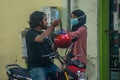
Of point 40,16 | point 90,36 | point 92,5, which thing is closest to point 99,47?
point 90,36

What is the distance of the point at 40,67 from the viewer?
624cm

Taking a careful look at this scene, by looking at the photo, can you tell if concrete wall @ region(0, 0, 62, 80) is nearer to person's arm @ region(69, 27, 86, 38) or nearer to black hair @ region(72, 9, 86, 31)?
black hair @ region(72, 9, 86, 31)

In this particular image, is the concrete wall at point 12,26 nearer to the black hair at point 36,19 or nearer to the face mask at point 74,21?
the face mask at point 74,21

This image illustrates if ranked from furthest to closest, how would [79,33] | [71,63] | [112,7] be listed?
[112,7] < [79,33] < [71,63]

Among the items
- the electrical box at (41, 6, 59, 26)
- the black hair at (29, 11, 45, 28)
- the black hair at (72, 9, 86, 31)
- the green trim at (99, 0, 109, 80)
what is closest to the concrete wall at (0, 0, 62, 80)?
the electrical box at (41, 6, 59, 26)

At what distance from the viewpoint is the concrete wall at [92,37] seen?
27.5 feet

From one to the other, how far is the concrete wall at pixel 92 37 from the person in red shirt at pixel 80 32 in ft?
0.44

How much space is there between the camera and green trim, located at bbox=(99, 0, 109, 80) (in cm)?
848

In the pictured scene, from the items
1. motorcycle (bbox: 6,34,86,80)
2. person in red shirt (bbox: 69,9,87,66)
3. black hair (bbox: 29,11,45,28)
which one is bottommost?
motorcycle (bbox: 6,34,86,80)

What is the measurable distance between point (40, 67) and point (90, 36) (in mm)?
2400

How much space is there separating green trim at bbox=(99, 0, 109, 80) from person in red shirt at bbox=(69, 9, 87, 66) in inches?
15.4

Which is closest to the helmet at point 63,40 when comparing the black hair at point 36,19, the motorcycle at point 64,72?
the motorcycle at point 64,72

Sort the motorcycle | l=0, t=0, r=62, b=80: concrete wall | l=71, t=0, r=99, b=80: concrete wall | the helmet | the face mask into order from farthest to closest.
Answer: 1. l=0, t=0, r=62, b=80: concrete wall
2. l=71, t=0, r=99, b=80: concrete wall
3. the face mask
4. the helmet
5. the motorcycle

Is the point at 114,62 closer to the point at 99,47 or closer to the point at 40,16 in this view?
the point at 99,47
